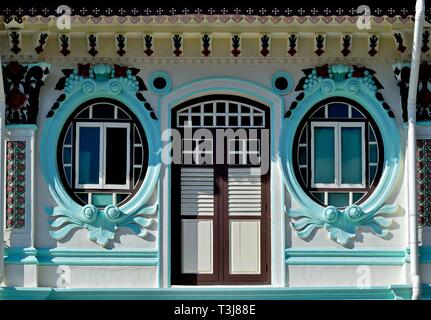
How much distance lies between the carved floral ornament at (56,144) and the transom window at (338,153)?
2.01 m

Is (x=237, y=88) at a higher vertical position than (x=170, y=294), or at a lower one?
higher

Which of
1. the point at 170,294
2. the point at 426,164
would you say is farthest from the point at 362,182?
the point at 170,294

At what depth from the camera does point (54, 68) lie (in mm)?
14078

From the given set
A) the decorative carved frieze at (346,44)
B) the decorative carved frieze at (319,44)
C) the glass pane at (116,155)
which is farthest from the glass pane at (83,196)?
the decorative carved frieze at (346,44)

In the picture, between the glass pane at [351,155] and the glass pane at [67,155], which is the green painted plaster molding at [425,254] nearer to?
the glass pane at [351,155]

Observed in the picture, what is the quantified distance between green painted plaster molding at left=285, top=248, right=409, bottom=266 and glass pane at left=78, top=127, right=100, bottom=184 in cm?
277

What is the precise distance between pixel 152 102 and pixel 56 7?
1799 mm

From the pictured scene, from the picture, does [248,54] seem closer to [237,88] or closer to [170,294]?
[237,88]

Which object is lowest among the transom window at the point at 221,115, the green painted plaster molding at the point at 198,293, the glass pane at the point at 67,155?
the green painted plaster molding at the point at 198,293

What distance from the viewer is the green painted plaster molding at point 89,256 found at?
45.0ft

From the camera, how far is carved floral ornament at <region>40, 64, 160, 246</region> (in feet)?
45.4

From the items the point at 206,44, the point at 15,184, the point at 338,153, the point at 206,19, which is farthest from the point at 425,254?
the point at 15,184
